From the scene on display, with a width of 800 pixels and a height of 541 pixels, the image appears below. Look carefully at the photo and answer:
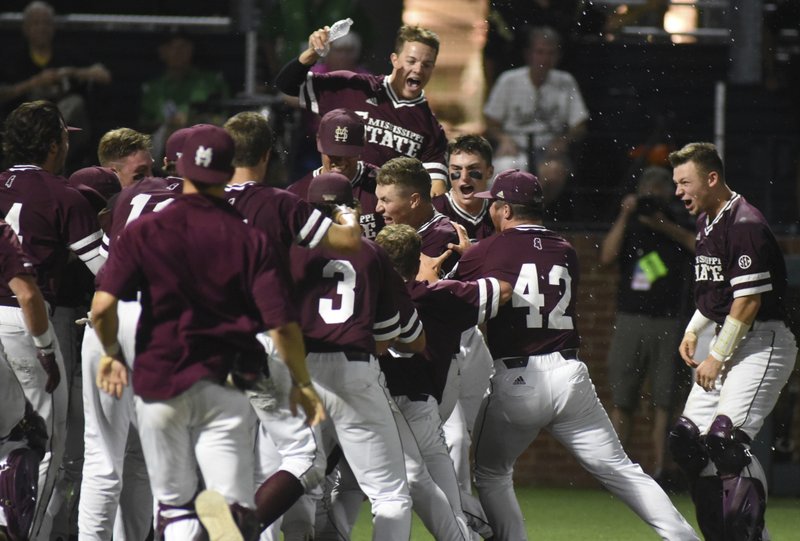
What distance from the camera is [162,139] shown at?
1104cm

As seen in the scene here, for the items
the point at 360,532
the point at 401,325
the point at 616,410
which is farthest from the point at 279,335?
the point at 616,410

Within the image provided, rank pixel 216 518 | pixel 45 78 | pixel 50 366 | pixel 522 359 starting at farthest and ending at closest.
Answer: pixel 45 78, pixel 522 359, pixel 50 366, pixel 216 518

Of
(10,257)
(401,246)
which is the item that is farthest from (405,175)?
(10,257)

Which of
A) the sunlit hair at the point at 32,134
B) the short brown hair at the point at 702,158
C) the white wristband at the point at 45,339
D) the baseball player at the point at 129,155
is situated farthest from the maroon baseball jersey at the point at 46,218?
the short brown hair at the point at 702,158

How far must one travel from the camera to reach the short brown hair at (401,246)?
6254 mm

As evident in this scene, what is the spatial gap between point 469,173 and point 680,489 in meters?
3.86

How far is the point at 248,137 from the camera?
6062 mm

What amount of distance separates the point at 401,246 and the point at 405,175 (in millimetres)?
670

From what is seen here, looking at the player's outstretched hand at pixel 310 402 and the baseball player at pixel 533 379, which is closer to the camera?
the player's outstretched hand at pixel 310 402

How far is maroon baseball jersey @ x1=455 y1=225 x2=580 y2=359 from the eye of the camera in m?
6.66

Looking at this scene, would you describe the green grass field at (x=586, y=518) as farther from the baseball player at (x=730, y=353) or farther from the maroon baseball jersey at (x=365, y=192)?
the maroon baseball jersey at (x=365, y=192)

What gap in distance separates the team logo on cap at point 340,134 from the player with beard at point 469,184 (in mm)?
1187

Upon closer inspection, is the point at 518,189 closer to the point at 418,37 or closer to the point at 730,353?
the point at 730,353

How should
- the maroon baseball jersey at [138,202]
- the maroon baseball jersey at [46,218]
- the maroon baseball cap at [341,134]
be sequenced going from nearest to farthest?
the maroon baseball jersey at [138,202]
the maroon baseball jersey at [46,218]
the maroon baseball cap at [341,134]
